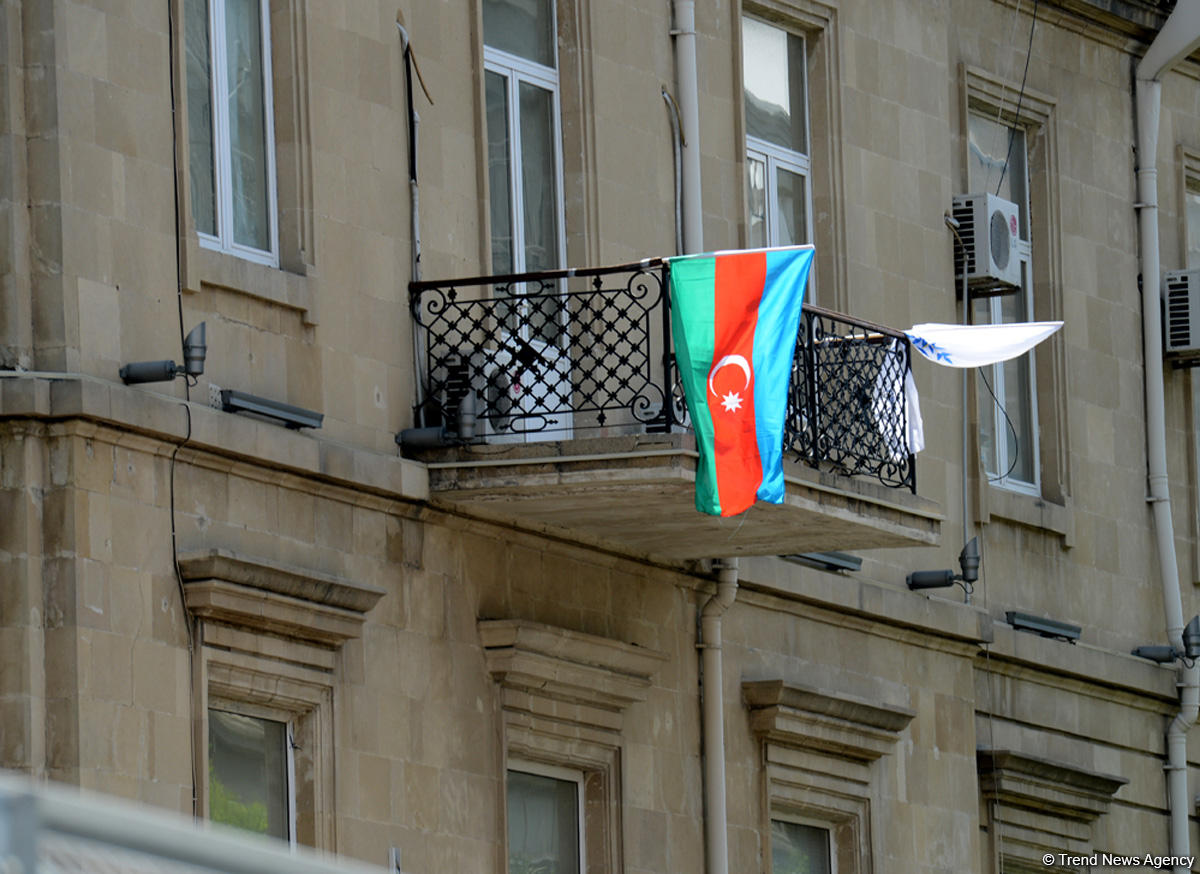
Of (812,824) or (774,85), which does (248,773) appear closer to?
(812,824)

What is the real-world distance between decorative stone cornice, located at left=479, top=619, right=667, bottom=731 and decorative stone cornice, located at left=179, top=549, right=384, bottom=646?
3.80ft

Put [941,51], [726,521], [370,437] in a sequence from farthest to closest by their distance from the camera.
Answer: [941,51]
[726,521]
[370,437]

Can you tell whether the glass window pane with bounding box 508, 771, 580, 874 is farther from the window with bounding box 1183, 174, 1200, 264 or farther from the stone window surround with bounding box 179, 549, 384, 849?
the window with bounding box 1183, 174, 1200, 264

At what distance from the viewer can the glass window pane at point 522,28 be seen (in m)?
15.5

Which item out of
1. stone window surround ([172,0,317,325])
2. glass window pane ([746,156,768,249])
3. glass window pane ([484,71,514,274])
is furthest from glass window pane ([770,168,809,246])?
stone window surround ([172,0,317,325])

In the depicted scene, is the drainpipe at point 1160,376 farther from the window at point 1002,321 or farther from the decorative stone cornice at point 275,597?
the decorative stone cornice at point 275,597

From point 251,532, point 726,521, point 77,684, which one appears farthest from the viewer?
point 726,521

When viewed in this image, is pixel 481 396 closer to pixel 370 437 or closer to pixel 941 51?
pixel 370 437

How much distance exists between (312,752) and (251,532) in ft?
3.62

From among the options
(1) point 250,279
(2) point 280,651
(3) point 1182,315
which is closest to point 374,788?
(2) point 280,651

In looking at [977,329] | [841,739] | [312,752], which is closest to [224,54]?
[312,752]

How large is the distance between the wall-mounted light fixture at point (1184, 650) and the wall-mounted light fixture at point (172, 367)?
32.9 ft

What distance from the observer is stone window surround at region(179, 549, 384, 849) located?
12.3 meters

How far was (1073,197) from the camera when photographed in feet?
67.3
